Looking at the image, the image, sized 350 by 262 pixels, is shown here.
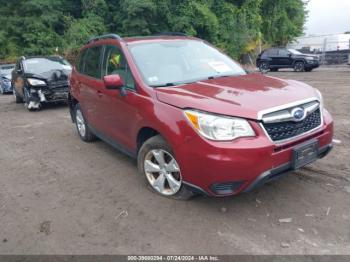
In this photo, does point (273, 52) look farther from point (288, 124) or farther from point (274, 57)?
point (288, 124)

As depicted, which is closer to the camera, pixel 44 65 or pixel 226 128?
pixel 226 128

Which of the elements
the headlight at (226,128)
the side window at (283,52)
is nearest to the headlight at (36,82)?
the headlight at (226,128)

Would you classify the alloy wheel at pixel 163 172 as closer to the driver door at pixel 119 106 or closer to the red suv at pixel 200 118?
the red suv at pixel 200 118

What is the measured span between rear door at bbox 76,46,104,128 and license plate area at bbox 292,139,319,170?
113 inches

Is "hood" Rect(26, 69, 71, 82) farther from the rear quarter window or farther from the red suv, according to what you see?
the red suv

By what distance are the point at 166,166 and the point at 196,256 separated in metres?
1.13

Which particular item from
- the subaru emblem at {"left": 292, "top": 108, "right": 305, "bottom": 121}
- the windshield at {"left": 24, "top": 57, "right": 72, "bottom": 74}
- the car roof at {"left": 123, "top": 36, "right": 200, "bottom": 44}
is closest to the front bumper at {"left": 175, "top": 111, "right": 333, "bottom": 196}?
the subaru emblem at {"left": 292, "top": 108, "right": 305, "bottom": 121}

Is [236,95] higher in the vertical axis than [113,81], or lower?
lower

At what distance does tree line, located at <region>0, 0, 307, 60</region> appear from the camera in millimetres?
24906

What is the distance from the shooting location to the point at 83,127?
654 cm

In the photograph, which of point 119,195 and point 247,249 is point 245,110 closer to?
point 247,249

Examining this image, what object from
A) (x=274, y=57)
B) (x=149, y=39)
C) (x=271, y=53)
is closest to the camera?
(x=149, y=39)

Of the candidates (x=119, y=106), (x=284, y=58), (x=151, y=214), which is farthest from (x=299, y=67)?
(x=151, y=214)

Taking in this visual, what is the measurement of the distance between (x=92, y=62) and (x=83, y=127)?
1368 millimetres
